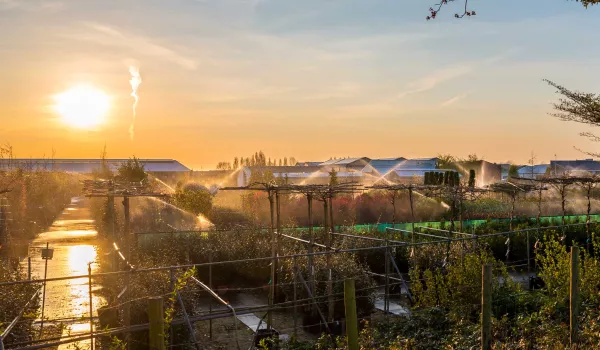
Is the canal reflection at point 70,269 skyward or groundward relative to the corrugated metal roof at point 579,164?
groundward

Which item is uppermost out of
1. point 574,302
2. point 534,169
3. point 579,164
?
point 579,164

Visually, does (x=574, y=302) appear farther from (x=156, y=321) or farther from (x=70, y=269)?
(x=70, y=269)

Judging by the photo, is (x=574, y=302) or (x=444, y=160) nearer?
(x=574, y=302)

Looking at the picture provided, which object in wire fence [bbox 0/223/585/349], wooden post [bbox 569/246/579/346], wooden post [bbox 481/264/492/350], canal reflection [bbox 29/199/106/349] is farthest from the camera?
canal reflection [bbox 29/199/106/349]

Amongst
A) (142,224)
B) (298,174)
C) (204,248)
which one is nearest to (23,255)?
(142,224)

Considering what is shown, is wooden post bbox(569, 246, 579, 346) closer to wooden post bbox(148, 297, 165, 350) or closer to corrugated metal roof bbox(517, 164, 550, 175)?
wooden post bbox(148, 297, 165, 350)

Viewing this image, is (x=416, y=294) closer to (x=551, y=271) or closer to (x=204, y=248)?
(x=551, y=271)

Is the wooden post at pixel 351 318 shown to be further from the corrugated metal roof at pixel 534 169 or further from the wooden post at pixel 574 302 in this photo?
the corrugated metal roof at pixel 534 169

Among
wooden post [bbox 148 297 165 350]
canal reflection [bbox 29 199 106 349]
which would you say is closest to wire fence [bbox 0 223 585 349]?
canal reflection [bbox 29 199 106 349]

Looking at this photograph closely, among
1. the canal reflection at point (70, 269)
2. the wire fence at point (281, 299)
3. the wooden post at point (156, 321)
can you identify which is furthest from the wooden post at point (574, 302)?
the canal reflection at point (70, 269)

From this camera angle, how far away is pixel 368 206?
2773 centimetres

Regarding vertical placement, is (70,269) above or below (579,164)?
below

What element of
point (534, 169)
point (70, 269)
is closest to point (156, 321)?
point (70, 269)

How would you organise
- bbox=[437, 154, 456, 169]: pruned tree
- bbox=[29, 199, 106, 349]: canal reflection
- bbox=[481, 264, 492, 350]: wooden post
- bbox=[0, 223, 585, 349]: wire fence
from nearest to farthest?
1. bbox=[481, 264, 492, 350]: wooden post
2. bbox=[0, 223, 585, 349]: wire fence
3. bbox=[29, 199, 106, 349]: canal reflection
4. bbox=[437, 154, 456, 169]: pruned tree
